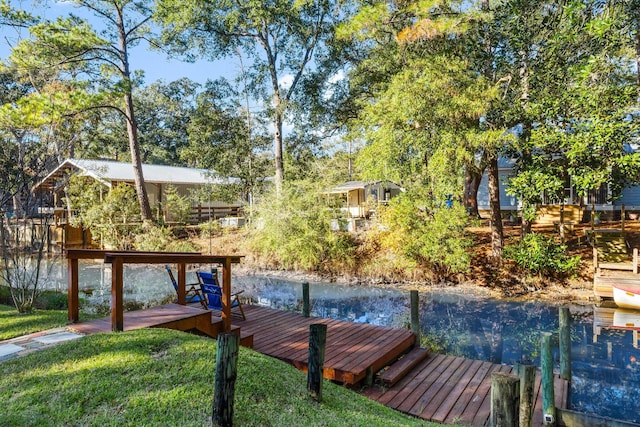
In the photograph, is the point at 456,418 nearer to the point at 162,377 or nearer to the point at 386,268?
the point at 162,377

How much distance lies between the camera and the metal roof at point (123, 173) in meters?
19.3

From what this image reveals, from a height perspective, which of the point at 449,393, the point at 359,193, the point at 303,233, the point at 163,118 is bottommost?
the point at 449,393

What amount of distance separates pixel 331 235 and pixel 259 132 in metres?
9.47

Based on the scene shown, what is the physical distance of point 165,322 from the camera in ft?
16.5

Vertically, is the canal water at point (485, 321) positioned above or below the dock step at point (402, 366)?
below

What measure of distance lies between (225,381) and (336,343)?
3539mm

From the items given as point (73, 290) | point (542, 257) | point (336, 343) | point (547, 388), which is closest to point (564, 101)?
point (542, 257)

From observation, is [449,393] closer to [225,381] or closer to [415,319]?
[415,319]

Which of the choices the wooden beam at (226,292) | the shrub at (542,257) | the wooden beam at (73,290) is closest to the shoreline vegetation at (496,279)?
the shrub at (542,257)

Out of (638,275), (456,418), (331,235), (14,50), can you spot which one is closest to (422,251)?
(331,235)

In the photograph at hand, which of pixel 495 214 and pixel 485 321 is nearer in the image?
pixel 485 321

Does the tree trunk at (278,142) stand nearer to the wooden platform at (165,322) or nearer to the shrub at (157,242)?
the shrub at (157,242)

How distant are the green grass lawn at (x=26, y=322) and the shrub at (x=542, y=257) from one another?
10.8 meters

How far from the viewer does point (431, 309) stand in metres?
10.1
